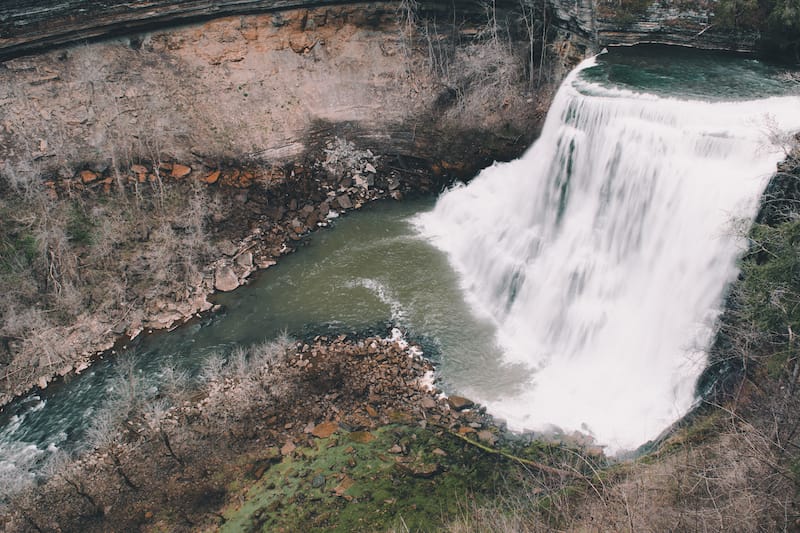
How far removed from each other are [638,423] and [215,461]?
11.0 metres

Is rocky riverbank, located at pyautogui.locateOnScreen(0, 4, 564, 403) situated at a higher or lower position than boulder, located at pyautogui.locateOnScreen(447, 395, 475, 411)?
higher

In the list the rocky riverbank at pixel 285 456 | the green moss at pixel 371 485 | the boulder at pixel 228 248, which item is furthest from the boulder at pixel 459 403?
the boulder at pixel 228 248

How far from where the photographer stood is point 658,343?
15.9 m

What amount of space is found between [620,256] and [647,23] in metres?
11.0

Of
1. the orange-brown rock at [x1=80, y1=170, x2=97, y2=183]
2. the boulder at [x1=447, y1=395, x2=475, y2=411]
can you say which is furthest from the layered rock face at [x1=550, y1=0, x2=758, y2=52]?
the orange-brown rock at [x1=80, y1=170, x2=97, y2=183]

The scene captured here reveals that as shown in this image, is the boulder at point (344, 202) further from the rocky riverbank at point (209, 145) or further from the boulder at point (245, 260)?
the boulder at point (245, 260)

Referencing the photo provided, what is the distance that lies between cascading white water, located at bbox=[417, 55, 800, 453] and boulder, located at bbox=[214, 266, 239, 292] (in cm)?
844

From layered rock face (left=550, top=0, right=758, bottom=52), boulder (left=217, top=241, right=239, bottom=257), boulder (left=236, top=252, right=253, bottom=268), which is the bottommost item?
boulder (left=236, top=252, right=253, bottom=268)

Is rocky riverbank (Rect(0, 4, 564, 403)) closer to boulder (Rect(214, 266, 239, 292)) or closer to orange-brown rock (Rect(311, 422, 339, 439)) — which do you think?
boulder (Rect(214, 266, 239, 292))

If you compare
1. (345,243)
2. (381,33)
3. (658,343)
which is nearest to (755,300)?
(658,343)

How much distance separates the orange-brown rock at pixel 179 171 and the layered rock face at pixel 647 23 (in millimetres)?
16701

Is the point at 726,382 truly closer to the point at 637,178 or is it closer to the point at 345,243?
the point at 637,178

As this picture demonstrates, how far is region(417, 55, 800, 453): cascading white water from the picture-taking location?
14977 millimetres

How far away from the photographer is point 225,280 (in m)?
21.3
